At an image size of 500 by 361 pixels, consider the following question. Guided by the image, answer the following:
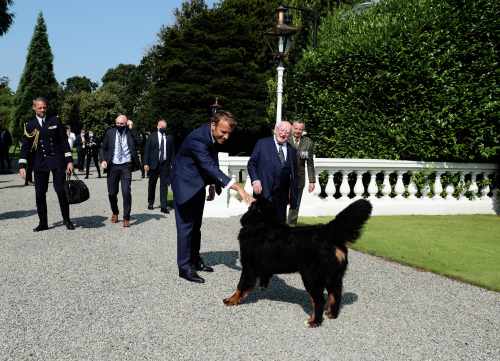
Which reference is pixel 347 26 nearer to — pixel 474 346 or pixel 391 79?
pixel 391 79

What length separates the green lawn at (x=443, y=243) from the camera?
23.1 feet

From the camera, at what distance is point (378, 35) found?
12328mm

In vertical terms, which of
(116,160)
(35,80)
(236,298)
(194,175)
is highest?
(35,80)

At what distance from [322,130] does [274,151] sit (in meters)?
7.13

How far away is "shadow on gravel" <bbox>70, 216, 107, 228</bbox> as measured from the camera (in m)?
10.0

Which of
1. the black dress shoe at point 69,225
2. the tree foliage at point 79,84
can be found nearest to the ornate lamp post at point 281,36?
the black dress shoe at point 69,225

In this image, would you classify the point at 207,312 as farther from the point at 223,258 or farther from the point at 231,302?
the point at 223,258

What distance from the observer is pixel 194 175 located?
6152 millimetres

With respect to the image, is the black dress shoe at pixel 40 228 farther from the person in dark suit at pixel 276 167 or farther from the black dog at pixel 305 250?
the black dog at pixel 305 250

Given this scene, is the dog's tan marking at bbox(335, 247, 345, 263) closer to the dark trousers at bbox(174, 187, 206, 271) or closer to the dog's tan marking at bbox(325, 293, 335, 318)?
the dog's tan marking at bbox(325, 293, 335, 318)

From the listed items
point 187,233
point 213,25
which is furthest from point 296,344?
point 213,25

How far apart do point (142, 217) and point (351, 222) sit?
294 inches

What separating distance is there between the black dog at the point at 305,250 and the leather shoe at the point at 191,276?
910 mm

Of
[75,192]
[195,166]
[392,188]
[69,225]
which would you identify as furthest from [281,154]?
[392,188]
